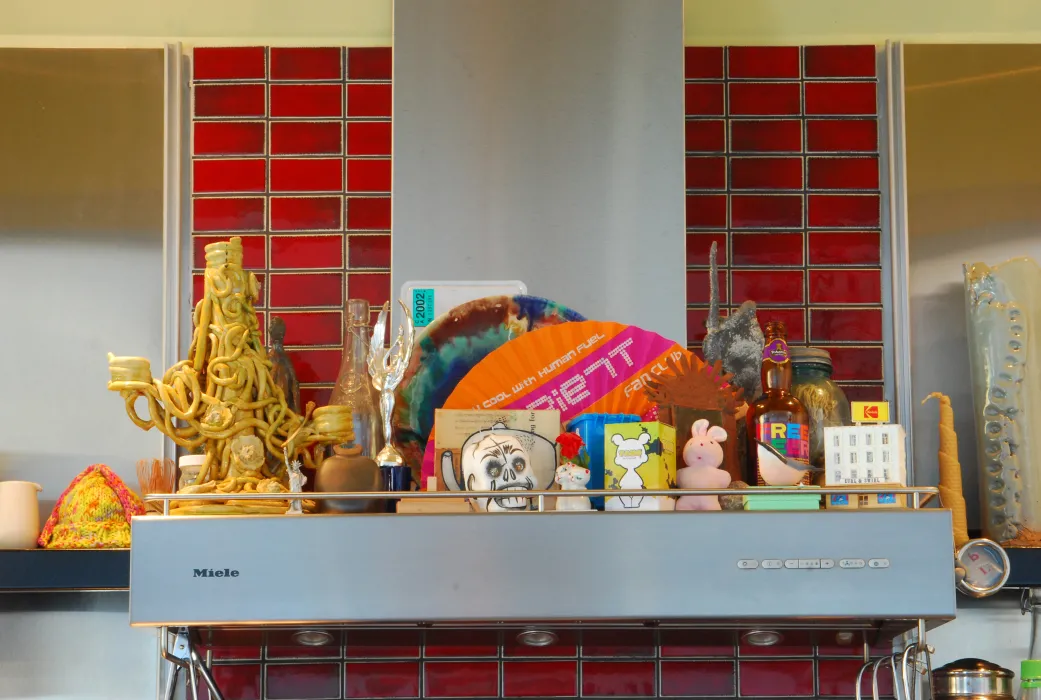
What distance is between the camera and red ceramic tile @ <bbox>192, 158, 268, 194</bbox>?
79.1 inches

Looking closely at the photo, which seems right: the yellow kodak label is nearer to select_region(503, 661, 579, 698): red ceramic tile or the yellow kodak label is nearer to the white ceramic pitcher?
select_region(503, 661, 579, 698): red ceramic tile

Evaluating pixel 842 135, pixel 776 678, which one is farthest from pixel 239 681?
pixel 842 135

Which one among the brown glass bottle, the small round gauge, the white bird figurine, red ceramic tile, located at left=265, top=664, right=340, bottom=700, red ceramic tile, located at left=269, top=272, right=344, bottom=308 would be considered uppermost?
red ceramic tile, located at left=269, top=272, right=344, bottom=308

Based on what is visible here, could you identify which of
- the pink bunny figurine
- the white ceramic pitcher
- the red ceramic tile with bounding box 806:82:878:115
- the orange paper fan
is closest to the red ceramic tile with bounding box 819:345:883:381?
the red ceramic tile with bounding box 806:82:878:115

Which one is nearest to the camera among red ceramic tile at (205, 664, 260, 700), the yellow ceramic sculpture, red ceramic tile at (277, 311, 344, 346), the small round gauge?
Answer: the yellow ceramic sculpture

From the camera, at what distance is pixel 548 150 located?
5.73ft

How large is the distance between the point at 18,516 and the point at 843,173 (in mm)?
1259

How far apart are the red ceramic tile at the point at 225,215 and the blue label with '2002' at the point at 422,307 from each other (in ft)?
1.36

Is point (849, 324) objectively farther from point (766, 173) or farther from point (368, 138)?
point (368, 138)

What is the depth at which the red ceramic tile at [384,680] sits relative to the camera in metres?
1.89

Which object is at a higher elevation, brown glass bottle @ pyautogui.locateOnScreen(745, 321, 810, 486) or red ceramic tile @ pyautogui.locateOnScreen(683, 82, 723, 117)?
red ceramic tile @ pyautogui.locateOnScreen(683, 82, 723, 117)

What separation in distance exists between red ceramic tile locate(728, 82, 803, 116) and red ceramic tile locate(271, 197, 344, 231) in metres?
0.61

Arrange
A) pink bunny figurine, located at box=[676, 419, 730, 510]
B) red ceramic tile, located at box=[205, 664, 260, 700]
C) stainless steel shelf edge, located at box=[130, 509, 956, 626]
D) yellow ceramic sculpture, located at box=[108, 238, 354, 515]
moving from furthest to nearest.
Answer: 1. red ceramic tile, located at box=[205, 664, 260, 700]
2. yellow ceramic sculpture, located at box=[108, 238, 354, 515]
3. pink bunny figurine, located at box=[676, 419, 730, 510]
4. stainless steel shelf edge, located at box=[130, 509, 956, 626]

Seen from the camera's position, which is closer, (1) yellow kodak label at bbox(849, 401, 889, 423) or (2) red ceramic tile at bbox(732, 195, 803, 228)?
(1) yellow kodak label at bbox(849, 401, 889, 423)
